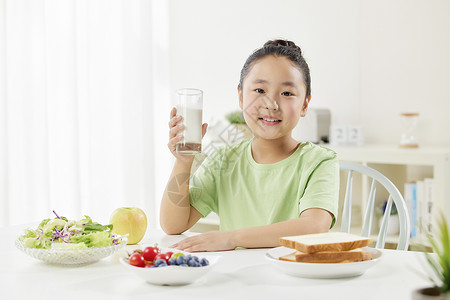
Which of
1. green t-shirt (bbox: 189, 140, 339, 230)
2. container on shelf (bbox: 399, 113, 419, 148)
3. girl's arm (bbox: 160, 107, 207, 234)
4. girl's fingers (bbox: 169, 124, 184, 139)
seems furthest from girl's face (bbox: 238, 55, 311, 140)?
container on shelf (bbox: 399, 113, 419, 148)

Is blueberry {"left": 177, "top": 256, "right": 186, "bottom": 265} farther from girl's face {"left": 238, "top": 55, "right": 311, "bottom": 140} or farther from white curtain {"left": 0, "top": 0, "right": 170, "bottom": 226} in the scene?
white curtain {"left": 0, "top": 0, "right": 170, "bottom": 226}

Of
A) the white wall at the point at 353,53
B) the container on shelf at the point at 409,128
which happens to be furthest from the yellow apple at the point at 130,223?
the white wall at the point at 353,53

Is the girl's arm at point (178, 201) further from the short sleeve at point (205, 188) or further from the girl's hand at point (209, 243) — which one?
the girl's hand at point (209, 243)

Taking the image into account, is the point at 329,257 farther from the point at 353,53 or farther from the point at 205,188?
the point at 353,53

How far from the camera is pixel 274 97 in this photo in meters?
1.53

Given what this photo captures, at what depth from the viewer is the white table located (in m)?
0.94

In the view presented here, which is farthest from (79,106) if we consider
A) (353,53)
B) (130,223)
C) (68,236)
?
(68,236)

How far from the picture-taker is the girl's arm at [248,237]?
1253 millimetres

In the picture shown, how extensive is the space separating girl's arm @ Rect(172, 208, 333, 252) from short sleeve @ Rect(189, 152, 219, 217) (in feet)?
1.11

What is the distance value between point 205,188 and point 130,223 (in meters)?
0.37

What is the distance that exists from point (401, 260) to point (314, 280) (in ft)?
0.84

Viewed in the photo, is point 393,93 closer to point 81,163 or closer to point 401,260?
point 81,163

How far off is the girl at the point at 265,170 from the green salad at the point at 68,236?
0.32 meters

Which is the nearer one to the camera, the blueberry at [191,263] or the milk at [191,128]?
the blueberry at [191,263]
